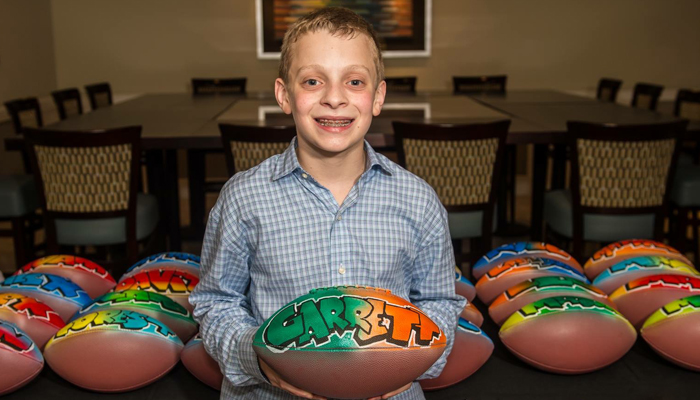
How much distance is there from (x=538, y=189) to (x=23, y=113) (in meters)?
2.79

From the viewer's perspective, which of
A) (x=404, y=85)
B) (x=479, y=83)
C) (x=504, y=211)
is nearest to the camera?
(x=504, y=211)

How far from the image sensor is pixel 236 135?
2598 mm

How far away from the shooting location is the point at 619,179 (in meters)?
2.64

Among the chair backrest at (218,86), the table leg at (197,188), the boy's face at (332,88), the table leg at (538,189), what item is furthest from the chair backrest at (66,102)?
the boy's face at (332,88)

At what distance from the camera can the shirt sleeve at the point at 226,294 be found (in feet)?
3.35

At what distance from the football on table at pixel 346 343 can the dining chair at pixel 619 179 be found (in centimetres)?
190

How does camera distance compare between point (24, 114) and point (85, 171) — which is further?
point (24, 114)

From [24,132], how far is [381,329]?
2155mm

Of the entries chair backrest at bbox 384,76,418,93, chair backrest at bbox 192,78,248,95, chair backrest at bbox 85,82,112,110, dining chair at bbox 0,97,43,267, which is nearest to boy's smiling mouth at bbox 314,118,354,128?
dining chair at bbox 0,97,43,267

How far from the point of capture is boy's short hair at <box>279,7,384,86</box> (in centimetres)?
99

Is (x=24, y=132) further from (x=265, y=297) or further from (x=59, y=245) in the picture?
(x=265, y=297)

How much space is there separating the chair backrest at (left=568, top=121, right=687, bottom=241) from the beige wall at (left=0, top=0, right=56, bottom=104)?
405 centimetres

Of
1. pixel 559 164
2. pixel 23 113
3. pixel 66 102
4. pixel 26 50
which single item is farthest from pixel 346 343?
pixel 26 50

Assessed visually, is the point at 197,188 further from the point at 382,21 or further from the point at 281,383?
the point at 281,383
